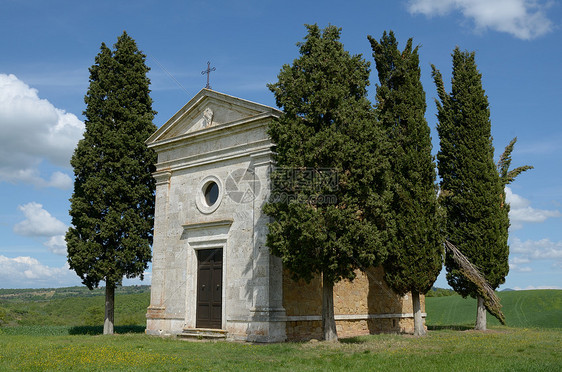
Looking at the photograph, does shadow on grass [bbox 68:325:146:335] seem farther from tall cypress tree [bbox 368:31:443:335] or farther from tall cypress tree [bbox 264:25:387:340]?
tall cypress tree [bbox 368:31:443:335]

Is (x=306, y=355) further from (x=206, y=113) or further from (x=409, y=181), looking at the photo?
(x=206, y=113)

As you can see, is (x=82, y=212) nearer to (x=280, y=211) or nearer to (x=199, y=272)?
(x=199, y=272)

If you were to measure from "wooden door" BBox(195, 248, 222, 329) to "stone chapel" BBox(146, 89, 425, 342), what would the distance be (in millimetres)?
35

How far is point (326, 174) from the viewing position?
13180 mm

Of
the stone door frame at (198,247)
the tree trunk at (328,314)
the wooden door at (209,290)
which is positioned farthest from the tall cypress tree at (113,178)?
the tree trunk at (328,314)

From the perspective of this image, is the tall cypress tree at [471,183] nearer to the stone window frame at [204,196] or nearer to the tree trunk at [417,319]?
the tree trunk at [417,319]

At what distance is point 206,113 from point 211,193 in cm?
300

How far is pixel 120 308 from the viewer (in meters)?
51.0

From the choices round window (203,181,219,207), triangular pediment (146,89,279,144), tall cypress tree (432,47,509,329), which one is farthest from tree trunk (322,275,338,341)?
tall cypress tree (432,47,509,329)

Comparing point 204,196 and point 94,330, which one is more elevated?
point 204,196

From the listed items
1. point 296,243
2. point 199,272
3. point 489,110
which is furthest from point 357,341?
point 489,110

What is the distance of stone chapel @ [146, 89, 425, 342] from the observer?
1480cm

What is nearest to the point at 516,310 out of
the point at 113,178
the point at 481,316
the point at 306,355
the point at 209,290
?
the point at 481,316

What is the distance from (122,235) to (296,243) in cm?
939
